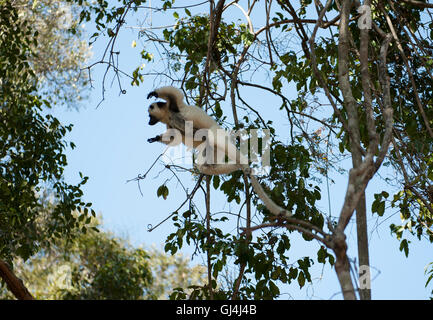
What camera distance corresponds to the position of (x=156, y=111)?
4.80 meters

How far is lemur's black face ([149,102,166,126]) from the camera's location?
15.8 ft

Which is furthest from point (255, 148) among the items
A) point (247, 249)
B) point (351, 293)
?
point (351, 293)

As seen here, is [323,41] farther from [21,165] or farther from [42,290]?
[42,290]

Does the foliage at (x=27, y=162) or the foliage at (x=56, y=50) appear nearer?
the foliage at (x=27, y=162)

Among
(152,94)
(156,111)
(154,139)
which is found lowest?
(154,139)

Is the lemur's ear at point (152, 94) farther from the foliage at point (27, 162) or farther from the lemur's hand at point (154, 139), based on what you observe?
the foliage at point (27, 162)

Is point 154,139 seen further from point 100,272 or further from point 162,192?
point 100,272

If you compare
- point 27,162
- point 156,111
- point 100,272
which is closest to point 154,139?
point 156,111

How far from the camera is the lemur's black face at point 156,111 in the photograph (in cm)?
480

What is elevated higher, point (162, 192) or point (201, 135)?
point (201, 135)

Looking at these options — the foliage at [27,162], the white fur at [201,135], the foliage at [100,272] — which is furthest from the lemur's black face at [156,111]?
the foliage at [100,272]

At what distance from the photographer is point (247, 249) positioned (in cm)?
403

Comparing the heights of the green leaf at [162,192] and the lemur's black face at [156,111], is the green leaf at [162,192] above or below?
below

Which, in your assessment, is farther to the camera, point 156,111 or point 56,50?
point 56,50
